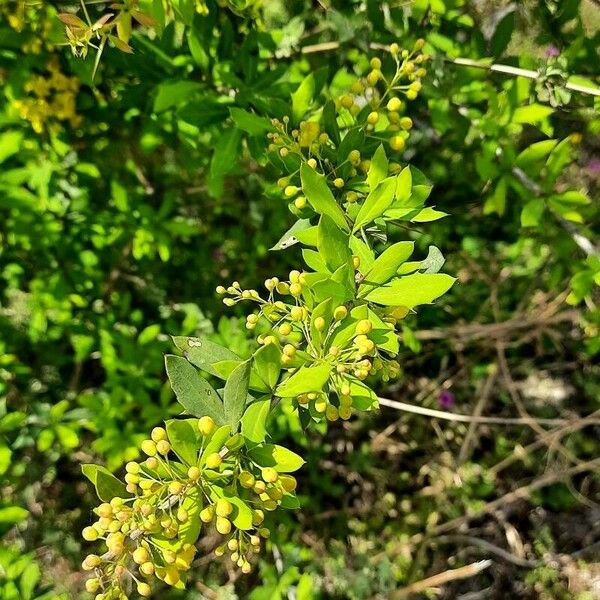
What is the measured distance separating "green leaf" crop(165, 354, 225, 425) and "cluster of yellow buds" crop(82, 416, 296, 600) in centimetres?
3

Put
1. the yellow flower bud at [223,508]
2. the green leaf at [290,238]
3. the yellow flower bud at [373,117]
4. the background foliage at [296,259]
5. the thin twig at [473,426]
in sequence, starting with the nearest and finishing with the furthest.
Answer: the yellow flower bud at [223,508] → the green leaf at [290,238] → the yellow flower bud at [373,117] → the background foliage at [296,259] → the thin twig at [473,426]

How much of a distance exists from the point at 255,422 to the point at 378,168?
1.81ft

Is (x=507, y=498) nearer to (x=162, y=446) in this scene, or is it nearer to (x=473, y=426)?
(x=473, y=426)

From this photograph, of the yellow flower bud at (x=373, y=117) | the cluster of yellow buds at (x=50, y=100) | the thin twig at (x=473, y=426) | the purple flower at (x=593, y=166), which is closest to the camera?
the yellow flower bud at (x=373, y=117)

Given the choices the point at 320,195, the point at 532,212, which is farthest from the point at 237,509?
the point at 532,212

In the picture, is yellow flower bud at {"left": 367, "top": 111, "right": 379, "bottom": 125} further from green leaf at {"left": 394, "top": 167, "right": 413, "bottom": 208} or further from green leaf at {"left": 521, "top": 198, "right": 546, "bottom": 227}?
green leaf at {"left": 521, "top": 198, "right": 546, "bottom": 227}

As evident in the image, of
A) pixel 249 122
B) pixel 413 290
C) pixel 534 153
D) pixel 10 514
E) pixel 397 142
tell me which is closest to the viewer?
pixel 413 290

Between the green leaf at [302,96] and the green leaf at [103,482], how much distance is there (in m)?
0.98

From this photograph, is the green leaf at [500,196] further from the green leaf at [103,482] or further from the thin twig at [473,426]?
the thin twig at [473,426]

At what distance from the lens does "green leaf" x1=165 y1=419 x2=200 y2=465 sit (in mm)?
980

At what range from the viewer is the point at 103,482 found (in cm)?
105

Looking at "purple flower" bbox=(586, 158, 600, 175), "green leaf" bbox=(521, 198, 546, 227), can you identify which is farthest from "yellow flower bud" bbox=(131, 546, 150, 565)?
"purple flower" bbox=(586, 158, 600, 175)

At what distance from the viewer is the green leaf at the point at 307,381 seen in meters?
0.98

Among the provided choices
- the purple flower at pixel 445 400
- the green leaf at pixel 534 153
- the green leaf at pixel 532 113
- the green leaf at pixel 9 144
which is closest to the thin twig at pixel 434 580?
the purple flower at pixel 445 400
